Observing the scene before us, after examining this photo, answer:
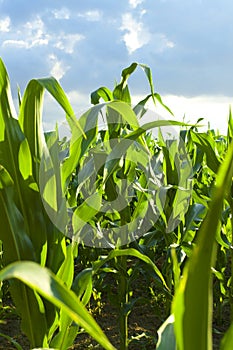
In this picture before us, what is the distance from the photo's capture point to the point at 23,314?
3.31ft

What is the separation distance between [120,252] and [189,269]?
24.2 inches

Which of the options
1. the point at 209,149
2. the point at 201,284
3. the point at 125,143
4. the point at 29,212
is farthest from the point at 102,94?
the point at 201,284

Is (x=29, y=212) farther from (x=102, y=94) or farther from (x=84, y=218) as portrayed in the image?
(x=102, y=94)

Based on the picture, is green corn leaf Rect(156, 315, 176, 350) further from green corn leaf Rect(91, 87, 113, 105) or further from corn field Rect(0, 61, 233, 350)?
green corn leaf Rect(91, 87, 113, 105)

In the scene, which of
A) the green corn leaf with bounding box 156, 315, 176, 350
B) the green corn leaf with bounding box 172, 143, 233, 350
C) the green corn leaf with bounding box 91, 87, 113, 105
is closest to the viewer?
the green corn leaf with bounding box 172, 143, 233, 350

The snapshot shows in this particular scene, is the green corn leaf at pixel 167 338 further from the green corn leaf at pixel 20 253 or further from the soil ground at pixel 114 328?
the soil ground at pixel 114 328

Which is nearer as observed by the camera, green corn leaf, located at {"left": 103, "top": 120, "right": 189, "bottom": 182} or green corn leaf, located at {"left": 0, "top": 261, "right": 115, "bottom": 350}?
green corn leaf, located at {"left": 0, "top": 261, "right": 115, "bottom": 350}

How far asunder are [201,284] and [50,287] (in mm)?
140

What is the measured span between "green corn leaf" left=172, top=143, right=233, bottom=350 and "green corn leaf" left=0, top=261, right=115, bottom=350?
96mm

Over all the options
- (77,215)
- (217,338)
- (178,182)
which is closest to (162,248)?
(217,338)

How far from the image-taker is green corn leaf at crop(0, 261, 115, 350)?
41 centimetres

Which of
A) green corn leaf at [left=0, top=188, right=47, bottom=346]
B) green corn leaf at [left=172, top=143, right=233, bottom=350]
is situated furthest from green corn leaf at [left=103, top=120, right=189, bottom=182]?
green corn leaf at [left=172, top=143, right=233, bottom=350]

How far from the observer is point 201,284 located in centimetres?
40

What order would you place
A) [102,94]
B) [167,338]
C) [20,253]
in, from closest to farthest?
[167,338]
[20,253]
[102,94]
